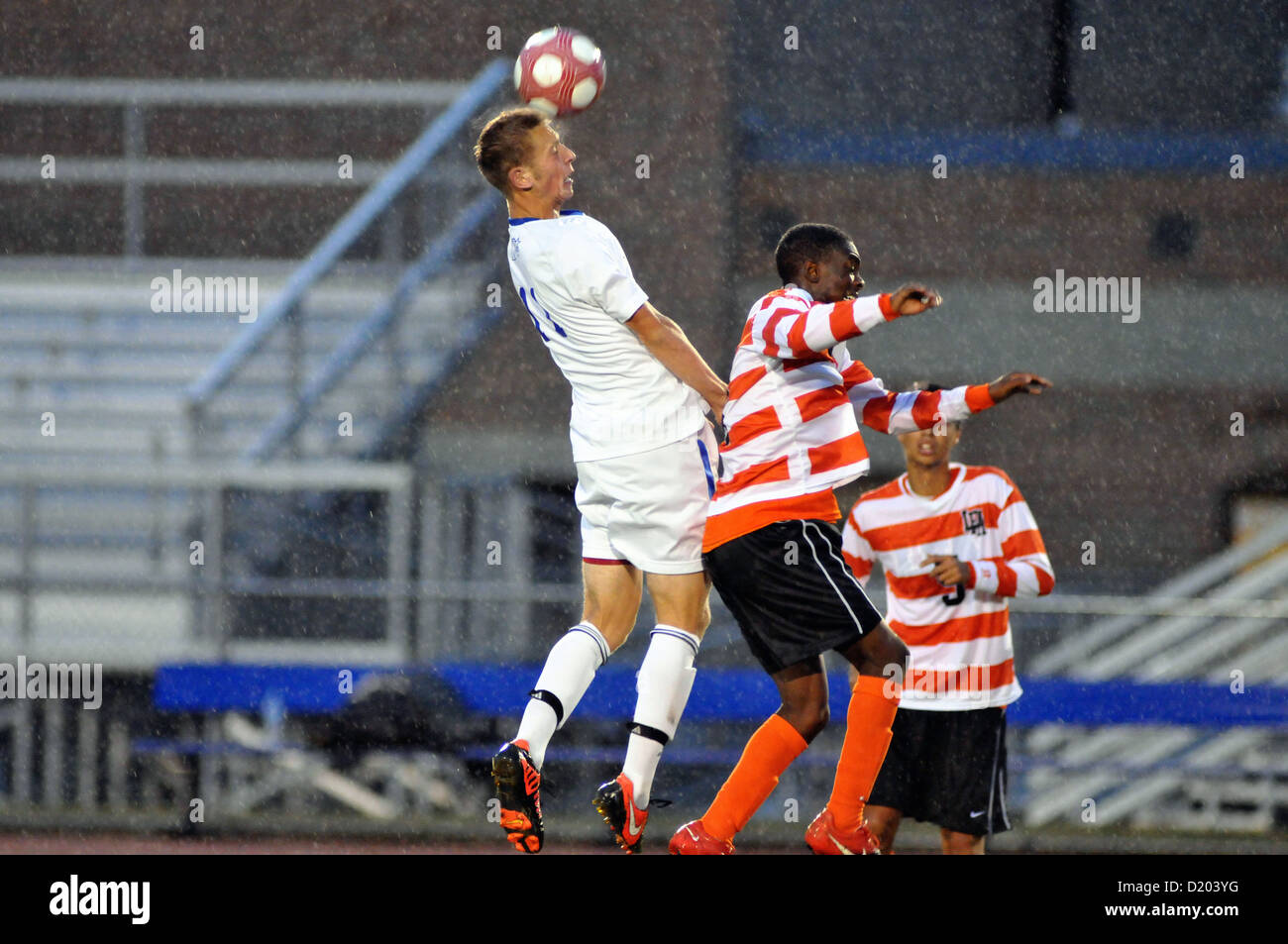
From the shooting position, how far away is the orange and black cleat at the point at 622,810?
13.7 ft

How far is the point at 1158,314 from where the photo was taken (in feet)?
40.5

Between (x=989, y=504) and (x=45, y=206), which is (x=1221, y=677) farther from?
(x=45, y=206)

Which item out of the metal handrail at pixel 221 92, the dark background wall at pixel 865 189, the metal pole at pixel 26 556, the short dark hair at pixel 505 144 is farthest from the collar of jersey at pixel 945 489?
the metal handrail at pixel 221 92

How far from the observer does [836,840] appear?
13.8 feet

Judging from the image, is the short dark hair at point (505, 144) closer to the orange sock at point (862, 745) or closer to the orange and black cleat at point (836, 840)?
the orange sock at point (862, 745)

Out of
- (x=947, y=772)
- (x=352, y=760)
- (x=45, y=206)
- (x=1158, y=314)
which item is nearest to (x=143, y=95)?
(x=45, y=206)

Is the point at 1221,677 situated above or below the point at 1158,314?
below

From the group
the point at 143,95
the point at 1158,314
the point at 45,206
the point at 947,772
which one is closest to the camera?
the point at 947,772

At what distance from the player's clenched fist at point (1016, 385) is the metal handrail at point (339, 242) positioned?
6.24 meters

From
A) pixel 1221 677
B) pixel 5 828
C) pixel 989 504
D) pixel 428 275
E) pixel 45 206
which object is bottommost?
pixel 5 828
